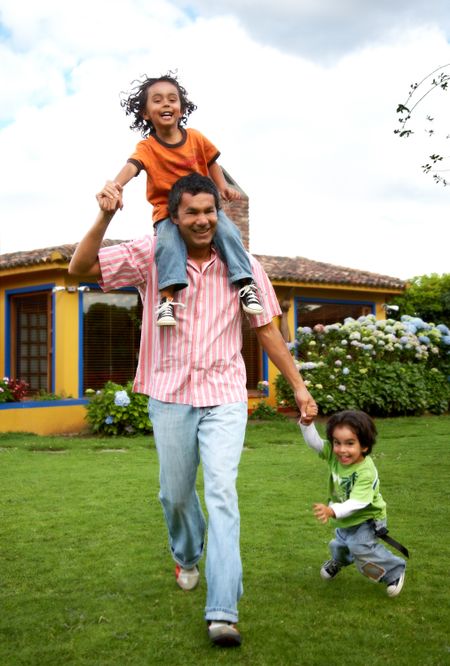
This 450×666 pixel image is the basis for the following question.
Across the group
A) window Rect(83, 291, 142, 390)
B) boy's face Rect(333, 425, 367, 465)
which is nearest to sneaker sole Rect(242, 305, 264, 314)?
boy's face Rect(333, 425, 367, 465)

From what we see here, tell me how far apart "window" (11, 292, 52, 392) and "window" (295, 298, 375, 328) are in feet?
17.9

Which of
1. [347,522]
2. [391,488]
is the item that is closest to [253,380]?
[391,488]

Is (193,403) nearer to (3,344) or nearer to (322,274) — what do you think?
(3,344)

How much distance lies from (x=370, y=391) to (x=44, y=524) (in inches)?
390

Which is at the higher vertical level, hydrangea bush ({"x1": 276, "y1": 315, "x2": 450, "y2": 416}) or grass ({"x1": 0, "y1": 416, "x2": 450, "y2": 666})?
hydrangea bush ({"x1": 276, "y1": 315, "x2": 450, "y2": 416})

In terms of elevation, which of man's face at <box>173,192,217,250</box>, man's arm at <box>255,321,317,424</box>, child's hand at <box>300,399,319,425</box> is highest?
man's face at <box>173,192,217,250</box>

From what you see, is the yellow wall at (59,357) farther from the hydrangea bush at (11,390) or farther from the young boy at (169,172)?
the young boy at (169,172)

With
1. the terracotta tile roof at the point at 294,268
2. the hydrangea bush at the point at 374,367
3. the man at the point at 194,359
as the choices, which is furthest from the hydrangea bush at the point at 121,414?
the man at the point at 194,359

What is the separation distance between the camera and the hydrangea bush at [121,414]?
41.3 ft

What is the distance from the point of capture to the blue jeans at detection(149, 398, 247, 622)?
3.28 m

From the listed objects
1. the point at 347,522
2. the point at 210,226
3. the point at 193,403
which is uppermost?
the point at 210,226

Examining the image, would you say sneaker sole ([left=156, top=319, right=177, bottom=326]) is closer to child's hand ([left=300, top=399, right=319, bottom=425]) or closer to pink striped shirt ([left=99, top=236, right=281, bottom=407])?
pink striped shirt ([left=99, top=236, right=281, bottom=407])

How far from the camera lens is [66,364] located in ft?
47.1

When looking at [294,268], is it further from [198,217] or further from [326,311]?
[198,217]
